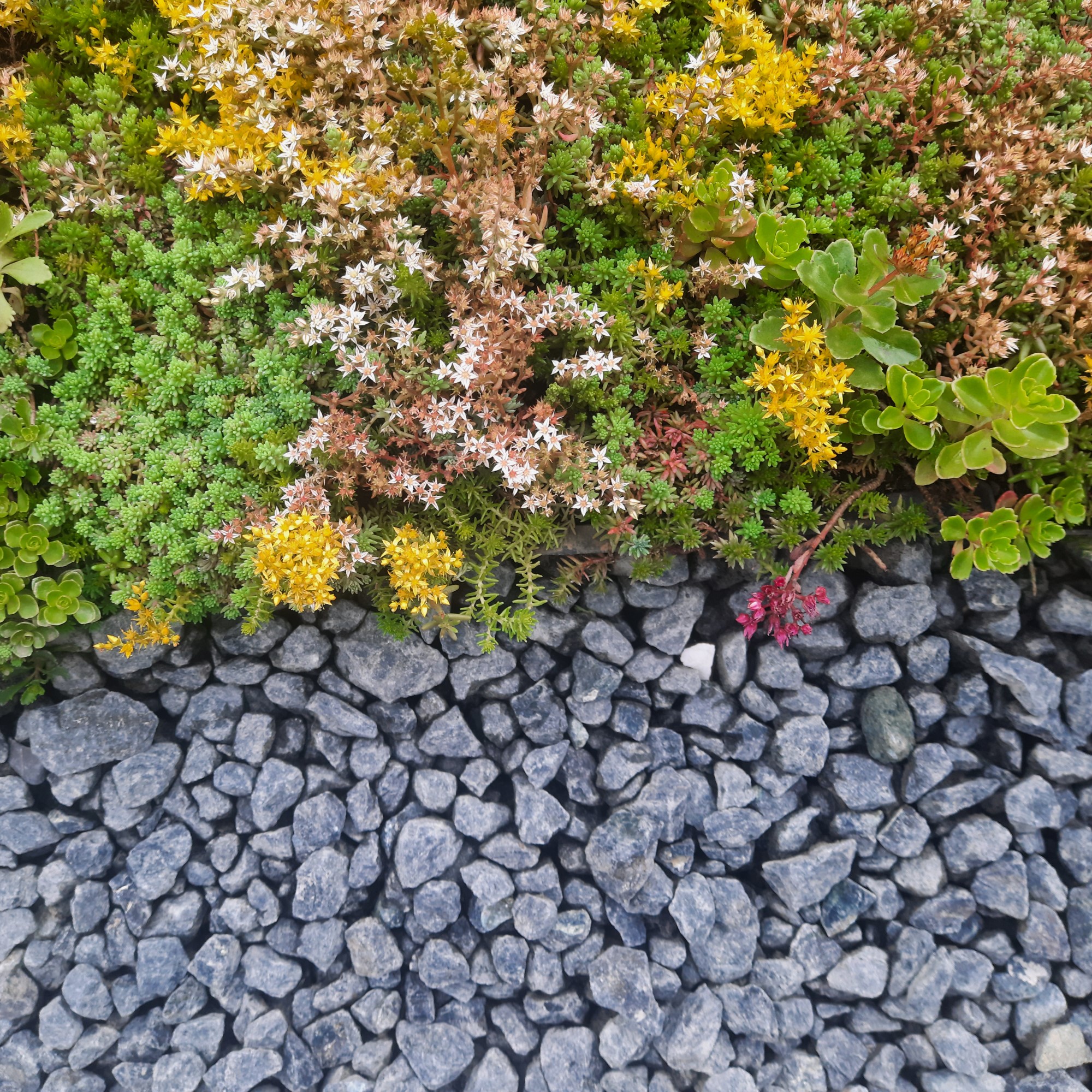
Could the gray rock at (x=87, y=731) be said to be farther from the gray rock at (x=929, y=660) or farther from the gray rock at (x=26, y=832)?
the gray rock at (x=929, y=660)

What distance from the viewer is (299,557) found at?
2.82 m

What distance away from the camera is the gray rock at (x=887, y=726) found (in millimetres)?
3371

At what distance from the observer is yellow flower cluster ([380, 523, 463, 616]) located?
2898mm

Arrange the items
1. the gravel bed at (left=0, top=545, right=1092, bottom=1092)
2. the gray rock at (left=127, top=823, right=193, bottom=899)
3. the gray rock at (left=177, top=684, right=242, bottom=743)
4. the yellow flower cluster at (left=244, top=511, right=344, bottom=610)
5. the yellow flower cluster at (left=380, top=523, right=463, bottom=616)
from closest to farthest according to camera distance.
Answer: the yellow flower cluster at (left=244, top=511, right=344, bottom=610) → the yellow flower cluster at (left=380, top=523, right=463, bottom=616) → the gravel bed at (left=0, top=545, right=1092, bottom=1092) → the gray rock at (left=127, top=823, right=193, bottom=899) → the gray rock at (left=177, top=684, right=242, bottom=743)

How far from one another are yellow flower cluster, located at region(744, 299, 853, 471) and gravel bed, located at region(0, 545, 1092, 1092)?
2.38 feet

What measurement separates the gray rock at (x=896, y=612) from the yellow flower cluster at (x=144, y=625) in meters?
2.74

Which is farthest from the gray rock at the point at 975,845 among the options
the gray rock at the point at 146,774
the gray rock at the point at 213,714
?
the gray rock at the point at 146,774

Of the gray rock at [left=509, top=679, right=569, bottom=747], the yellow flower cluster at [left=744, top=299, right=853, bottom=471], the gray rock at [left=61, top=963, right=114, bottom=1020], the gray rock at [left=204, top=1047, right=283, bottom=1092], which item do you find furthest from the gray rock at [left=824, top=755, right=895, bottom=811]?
the gray rock at [left=61, top=963, right=114, bottom=1020]

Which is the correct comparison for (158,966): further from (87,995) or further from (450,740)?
(450,740)

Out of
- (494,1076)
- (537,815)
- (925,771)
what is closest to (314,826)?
(537,815)

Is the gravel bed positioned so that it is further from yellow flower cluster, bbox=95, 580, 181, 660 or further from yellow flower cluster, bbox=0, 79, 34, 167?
yellow flower cluster, bbox=0, 79, 34, 167

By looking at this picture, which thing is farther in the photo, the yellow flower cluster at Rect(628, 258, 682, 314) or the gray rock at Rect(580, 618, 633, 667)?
the gray rock at Rect(580, 618, 633, 667)

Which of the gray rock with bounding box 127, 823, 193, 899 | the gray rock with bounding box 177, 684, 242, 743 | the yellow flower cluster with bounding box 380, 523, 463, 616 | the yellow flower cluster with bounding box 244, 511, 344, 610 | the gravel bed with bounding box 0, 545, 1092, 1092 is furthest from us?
the gray rock with bounding box 177, 684, 242, 743

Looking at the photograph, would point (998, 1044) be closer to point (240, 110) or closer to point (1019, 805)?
point (1019, 805)
